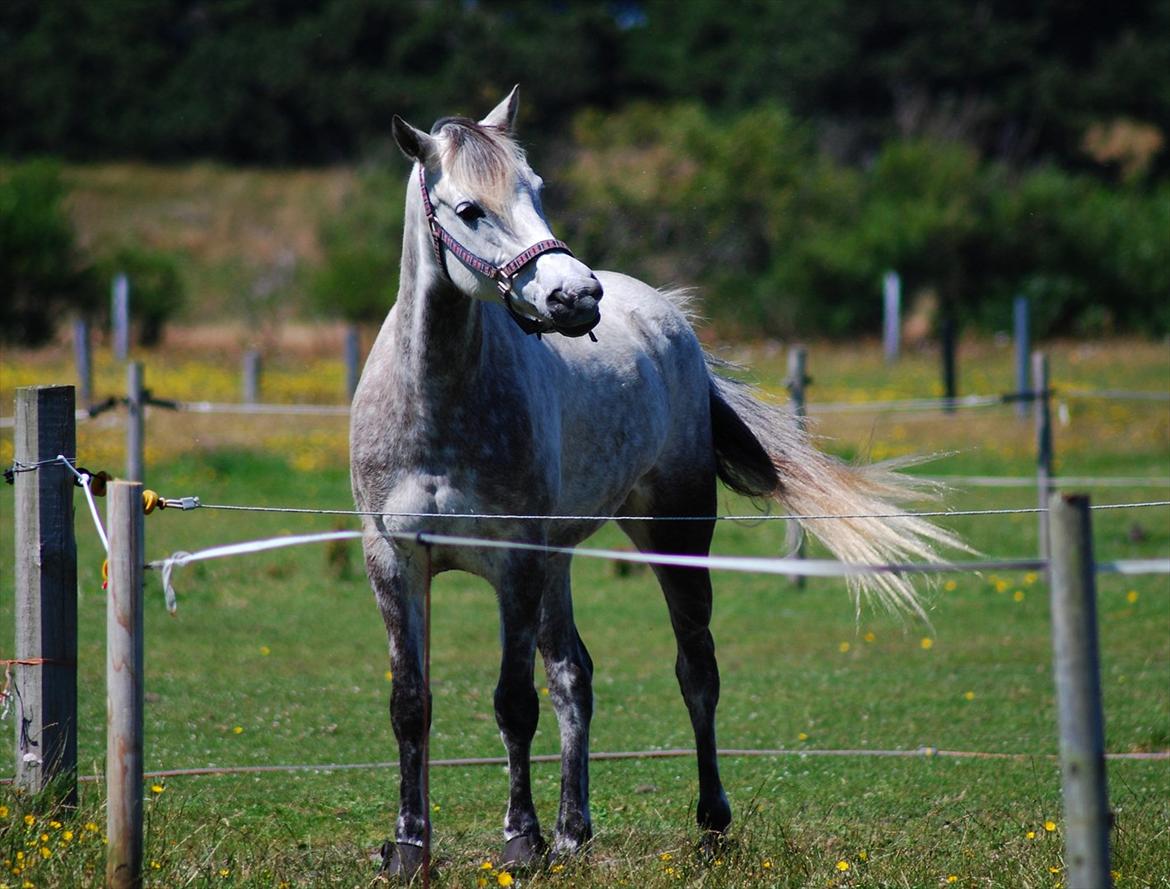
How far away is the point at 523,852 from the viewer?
16.1 feet

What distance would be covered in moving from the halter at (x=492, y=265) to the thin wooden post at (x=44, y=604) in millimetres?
1293

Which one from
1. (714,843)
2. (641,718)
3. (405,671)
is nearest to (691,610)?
(714,843)

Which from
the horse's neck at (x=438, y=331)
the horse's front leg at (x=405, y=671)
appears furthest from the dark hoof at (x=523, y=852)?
the horse's neck at (x=438, y=331)

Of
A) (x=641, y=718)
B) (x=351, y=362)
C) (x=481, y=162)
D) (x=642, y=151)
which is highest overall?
(x=642, y=151)

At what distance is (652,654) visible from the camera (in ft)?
32.6

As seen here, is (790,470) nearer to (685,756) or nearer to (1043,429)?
(685,756)

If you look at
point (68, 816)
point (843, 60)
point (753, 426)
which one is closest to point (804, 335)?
point (843, 60)

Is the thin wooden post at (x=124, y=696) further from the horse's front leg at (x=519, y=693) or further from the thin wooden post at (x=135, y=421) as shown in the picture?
the thin wooden post at (x=135, y=421)

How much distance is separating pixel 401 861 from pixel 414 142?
227cm

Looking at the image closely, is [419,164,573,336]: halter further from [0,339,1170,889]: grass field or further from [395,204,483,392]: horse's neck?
[0,339,1170,889]: grass field

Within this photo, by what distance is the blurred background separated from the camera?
105 ft

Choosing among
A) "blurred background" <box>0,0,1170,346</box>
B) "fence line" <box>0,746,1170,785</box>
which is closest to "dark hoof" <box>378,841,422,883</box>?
"fence line" <box>0,746,1170,785</box>

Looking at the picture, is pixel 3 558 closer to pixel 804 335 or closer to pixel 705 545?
pixel 705 545

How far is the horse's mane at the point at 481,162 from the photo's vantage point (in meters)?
4.49
